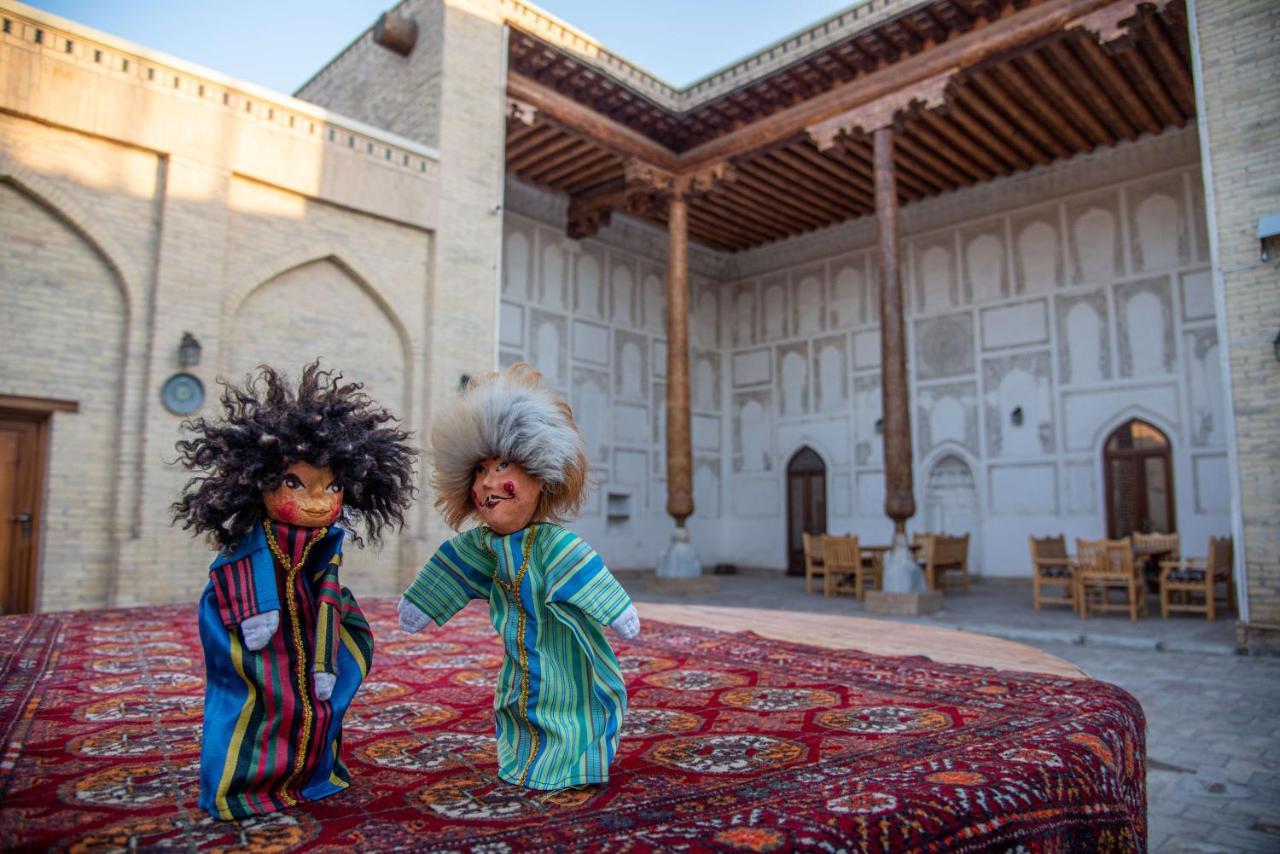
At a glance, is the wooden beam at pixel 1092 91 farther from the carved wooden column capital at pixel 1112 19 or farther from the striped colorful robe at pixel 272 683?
the striped colorful robe at pixel 272 683

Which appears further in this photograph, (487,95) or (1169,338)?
(1169,338)

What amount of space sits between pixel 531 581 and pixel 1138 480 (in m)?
11.9

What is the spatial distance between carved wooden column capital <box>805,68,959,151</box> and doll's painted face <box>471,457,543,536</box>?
9.19 m

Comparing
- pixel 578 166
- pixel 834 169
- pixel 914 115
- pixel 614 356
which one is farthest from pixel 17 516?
pixel 834 169

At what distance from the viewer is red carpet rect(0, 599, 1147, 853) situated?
4.85ft

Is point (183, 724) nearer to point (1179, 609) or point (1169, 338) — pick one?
point (1179, 609)

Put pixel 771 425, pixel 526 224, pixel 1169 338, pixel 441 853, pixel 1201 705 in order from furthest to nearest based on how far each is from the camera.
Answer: pixel 771 425 < pixel 526 224 < pixel 1169 338 < pixel 1201 705 < pixel 441 853

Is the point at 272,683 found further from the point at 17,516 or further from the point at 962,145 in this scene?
the point at 962,145

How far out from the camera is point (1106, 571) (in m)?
8.30

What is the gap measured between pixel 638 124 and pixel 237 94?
17.7 ft

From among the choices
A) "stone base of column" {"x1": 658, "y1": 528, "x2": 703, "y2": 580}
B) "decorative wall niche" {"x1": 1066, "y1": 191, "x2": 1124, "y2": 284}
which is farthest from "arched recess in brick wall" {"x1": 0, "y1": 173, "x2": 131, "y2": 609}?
"decorative wall niche" {"x1": 1066, "y1": 191, "x2": 1124, "y2": 284}

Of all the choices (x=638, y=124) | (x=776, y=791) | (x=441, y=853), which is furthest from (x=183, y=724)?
(x=638, y=124)

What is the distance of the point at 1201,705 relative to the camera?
4906mm

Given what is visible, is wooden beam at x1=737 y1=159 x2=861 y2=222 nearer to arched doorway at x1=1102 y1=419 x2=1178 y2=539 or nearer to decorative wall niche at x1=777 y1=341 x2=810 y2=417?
decorative wall niche at x1=777 y1=341 x2=810 y2=417
